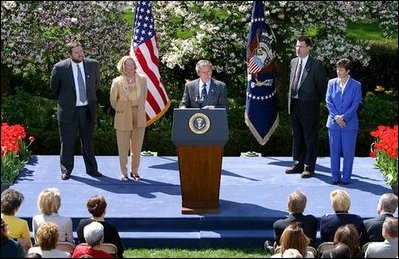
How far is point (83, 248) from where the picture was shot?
26.6ft

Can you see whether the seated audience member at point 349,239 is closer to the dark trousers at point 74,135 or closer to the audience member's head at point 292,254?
the audience member's head at point 292,254

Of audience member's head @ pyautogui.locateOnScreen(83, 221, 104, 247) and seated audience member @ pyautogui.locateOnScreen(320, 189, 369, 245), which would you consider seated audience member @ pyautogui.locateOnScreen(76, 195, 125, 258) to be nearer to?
audience member's head @ pyautogui.locateOnScreen(83, 221, 104, 247)

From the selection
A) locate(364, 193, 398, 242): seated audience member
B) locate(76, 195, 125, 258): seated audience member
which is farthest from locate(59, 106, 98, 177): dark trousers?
locate(364, 193, 398, 242): seated audience member

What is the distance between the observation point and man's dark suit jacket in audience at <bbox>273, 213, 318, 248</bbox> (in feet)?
29.7

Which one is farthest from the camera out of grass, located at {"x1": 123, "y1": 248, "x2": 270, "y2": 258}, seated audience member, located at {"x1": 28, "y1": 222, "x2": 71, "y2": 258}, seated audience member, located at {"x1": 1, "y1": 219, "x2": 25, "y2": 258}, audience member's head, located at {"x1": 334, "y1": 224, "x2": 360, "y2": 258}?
grass, located at {"x1": 123, "y1": 248, "x2": 270, "y2": 258}

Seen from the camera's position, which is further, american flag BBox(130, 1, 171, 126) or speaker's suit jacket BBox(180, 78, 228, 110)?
american flag BBox(130, 1, 171, 126)

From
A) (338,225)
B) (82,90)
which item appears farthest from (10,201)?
(82,90)

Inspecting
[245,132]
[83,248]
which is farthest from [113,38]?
[83,248]

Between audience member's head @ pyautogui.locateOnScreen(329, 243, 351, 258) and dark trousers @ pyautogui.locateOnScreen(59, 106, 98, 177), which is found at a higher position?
dark trousers @ pyautogui.locateOnScreen(59, 106, 98, 177)

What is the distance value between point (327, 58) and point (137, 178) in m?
5.35

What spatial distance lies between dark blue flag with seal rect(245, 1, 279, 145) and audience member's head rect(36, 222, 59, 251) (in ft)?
22.3

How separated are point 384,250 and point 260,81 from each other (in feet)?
20.8

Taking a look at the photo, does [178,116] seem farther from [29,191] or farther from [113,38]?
[113,38]

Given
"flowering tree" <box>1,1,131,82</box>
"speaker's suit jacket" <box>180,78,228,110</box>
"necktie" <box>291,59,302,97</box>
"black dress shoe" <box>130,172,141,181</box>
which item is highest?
"flowering tree" <box>1,1,131,82</box>
